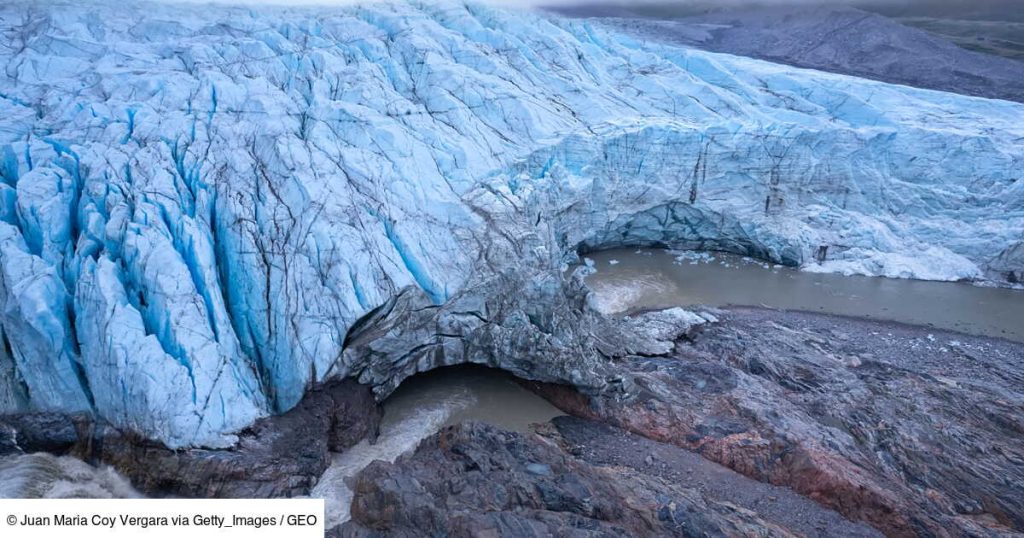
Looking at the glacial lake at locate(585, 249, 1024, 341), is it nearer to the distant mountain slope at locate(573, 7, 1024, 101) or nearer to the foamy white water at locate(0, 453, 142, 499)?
the distant mountain slope at locate(573, 7, 1024, 101)

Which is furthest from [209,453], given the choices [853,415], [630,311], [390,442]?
[853,415]

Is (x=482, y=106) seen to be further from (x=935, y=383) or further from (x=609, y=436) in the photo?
(x=935, y=383)

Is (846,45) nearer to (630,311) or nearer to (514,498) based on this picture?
(630,311)

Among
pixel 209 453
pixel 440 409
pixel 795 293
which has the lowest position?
pixel 795 293

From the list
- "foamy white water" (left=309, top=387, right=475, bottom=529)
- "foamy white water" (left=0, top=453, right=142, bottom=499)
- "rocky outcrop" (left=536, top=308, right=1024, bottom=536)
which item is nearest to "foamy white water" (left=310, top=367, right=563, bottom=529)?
"foamy white water" (left=309, top=387, right=475, bottom=529)

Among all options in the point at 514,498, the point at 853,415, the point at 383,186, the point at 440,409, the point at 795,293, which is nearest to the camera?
the point at 514,498

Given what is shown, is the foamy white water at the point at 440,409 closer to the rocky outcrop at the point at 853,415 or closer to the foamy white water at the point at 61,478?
the rocky outcrop at the point at 853,415
